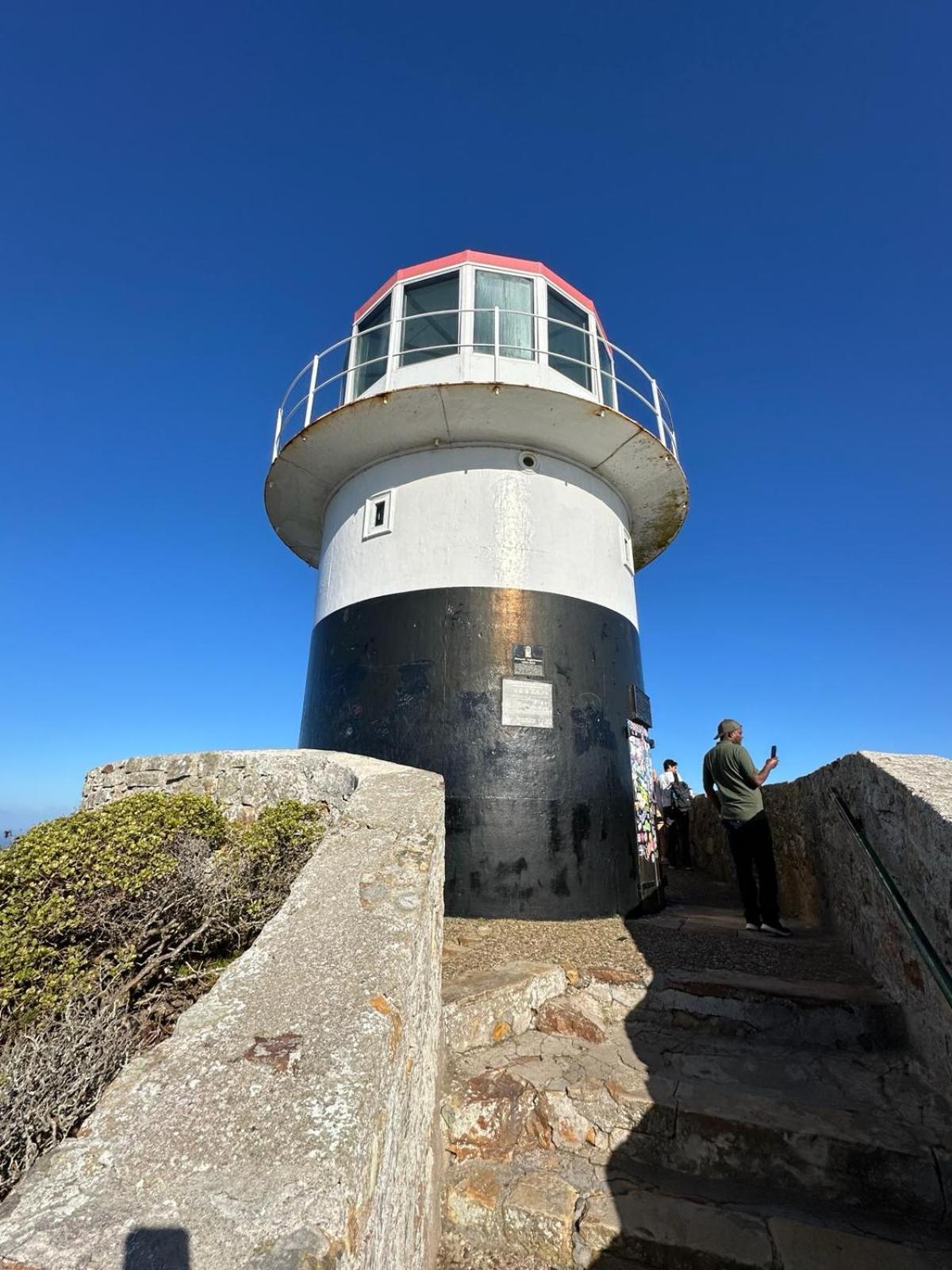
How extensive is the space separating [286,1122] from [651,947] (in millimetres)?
4820

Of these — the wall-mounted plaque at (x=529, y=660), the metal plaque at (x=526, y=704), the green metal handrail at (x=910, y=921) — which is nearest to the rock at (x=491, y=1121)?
the green metal handrail at (x=910, y=921)

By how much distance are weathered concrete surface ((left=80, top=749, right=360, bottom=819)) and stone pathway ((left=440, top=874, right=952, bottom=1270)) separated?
1.80 metres

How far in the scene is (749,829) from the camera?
21.0ft

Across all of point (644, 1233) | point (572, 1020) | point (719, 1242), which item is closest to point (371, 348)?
point (572, 1020)

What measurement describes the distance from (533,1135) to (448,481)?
683cm

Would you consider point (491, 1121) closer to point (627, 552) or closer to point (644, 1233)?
point (644, 1233)

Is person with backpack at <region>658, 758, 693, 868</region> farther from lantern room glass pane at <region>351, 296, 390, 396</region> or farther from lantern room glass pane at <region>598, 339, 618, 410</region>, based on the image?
lantern room glass pane at <region>351, 296, 390, 396</region>

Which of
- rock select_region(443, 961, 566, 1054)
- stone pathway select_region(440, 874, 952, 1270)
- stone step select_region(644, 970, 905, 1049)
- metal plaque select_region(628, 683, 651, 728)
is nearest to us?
stone pathway select_region(440, 874, 952, 1270)

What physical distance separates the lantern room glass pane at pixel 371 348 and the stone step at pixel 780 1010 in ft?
29.3

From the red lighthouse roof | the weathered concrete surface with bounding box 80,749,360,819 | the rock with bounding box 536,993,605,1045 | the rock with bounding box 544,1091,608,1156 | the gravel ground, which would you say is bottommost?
the rock with bounding box 544,1091,608,1156

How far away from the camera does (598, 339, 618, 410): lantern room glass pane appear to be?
1008cm

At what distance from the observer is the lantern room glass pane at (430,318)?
371 inches

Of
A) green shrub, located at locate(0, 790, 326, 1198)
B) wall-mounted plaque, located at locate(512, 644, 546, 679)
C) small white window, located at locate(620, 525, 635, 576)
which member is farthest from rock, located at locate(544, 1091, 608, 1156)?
small white window, located at locate(620, 525, 635, 576)

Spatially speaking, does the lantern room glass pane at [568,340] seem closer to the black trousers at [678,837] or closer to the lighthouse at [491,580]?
the lighthouse at [491,580]
